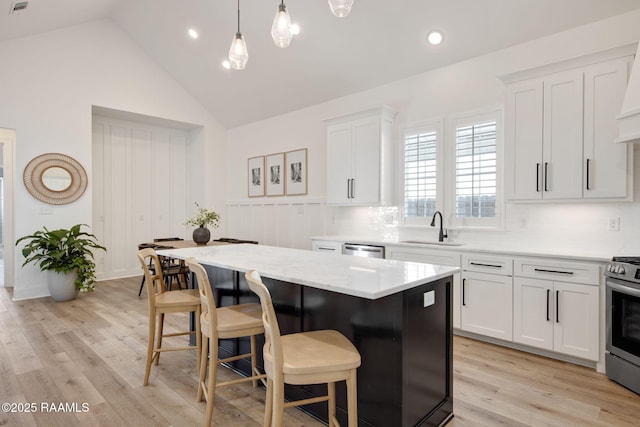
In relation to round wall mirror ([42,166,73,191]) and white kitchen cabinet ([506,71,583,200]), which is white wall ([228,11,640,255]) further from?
round wall mirror ([42,166,73,191])

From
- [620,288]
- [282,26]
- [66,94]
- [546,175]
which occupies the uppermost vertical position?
[66,94]

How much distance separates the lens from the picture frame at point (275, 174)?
6.28m

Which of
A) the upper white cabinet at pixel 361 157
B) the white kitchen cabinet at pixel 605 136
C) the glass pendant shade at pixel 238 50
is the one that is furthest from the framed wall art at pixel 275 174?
the white kitchen cabinet at pixel 605 136

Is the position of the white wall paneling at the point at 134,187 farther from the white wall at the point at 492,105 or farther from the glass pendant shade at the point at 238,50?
the glass pendant shade at the point at 238,50

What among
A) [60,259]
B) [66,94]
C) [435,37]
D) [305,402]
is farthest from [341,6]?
[66,94]

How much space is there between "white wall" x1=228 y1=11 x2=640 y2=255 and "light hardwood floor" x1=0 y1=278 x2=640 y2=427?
1.17 metres

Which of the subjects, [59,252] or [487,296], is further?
[59,252]

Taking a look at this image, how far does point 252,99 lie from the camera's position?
628 cm

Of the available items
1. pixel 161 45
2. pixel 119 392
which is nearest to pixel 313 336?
pixel 119 392

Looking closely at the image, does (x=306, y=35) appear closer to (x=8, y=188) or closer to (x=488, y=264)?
(x=488, y=264)

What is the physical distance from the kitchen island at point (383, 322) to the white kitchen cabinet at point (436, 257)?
141cm

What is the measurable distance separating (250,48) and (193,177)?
326 cm

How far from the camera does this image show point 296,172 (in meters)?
6.01

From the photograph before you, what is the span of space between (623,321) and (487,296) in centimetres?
99
